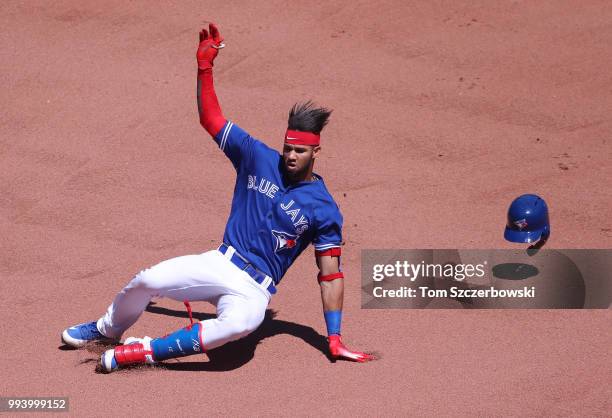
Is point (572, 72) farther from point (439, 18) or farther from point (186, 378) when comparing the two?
point (186, 378)

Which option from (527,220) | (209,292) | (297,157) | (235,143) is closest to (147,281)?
(209,292)

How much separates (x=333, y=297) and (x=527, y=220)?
1.55 meters

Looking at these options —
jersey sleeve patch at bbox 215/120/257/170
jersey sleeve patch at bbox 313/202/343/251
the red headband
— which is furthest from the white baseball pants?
the red headband

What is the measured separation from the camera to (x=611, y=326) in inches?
265

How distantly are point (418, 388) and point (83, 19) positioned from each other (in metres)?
5.93

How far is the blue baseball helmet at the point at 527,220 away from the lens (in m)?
7.15

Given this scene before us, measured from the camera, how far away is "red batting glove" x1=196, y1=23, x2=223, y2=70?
6.57 meters

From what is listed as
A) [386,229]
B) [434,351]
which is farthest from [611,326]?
[386,229]

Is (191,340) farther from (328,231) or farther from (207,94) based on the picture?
(207,94)

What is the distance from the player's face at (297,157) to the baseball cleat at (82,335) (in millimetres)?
1498

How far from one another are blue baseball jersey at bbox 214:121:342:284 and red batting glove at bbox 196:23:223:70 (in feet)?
1.67

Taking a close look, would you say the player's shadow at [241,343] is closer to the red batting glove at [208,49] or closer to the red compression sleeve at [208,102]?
the red compression sleeve at [208,102]

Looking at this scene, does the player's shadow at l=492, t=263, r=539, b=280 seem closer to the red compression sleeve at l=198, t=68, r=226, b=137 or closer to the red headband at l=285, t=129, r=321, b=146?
the red headband at l=285, t=129, r=321, b=146

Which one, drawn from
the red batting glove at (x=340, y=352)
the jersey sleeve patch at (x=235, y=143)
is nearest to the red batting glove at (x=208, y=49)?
the jersey sleeve patch at (x=235, y=143)
